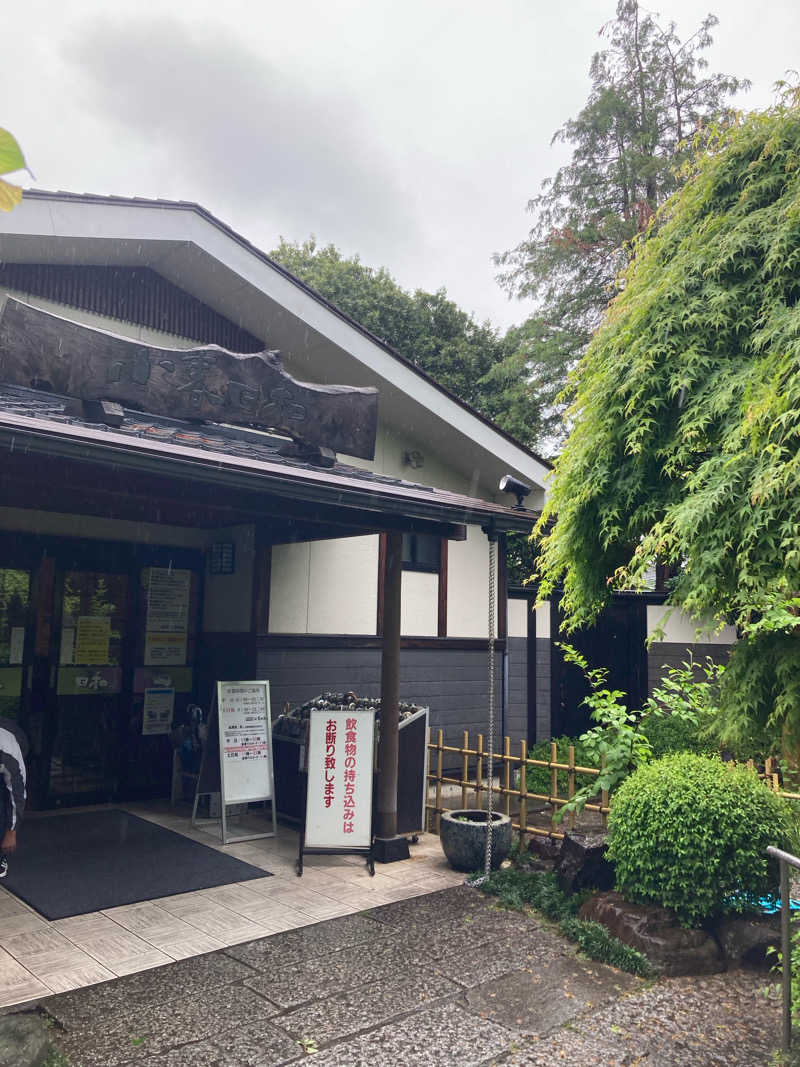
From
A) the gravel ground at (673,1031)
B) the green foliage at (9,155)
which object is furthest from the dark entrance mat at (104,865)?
the green foliage at (9,155)

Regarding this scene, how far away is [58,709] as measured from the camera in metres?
7.86

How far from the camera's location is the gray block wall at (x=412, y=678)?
8320mm

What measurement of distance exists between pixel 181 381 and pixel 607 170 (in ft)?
51.0

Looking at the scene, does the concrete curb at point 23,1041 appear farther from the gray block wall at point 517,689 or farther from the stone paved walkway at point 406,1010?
the gray block wall at point 517,689

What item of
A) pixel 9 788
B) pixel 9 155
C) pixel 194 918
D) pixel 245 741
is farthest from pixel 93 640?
pixel 9 155

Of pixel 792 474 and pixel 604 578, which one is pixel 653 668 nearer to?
pixel 604 578

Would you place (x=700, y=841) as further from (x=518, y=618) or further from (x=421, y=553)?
(x=518, y=618)

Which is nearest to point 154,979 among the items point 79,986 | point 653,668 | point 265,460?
point 79,986

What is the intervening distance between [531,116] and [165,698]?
19640 mm

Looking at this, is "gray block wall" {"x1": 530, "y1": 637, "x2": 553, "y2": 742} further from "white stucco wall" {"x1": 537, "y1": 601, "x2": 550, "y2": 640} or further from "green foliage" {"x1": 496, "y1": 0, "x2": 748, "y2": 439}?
"green foliage" {"x1": 496, "y1": 0, "x2": 748, "y2": 439}

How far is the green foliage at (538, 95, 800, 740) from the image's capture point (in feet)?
10.9

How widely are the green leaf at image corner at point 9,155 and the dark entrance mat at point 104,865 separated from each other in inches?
211

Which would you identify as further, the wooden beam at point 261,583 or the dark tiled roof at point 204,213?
the wooden beam at point 261,583

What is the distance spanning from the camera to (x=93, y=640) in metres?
8.17
